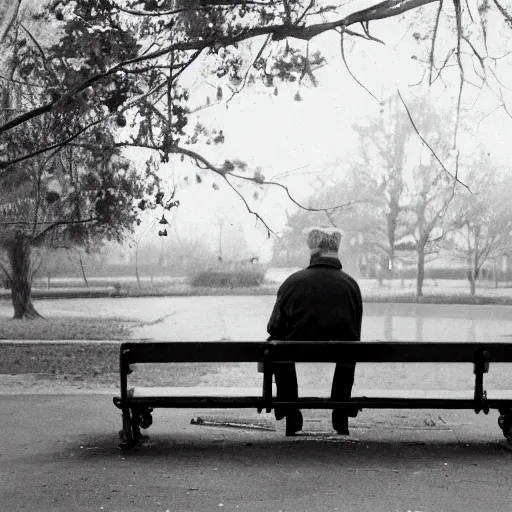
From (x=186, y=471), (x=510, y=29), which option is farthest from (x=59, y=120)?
(x=186, y=471)

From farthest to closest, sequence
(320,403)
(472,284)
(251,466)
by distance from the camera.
Result: (472,284), (320,403), (251,466)

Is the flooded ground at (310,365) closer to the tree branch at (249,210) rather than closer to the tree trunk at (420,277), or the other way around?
the tree trunk at (420,277)

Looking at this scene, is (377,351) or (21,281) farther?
(21,281)

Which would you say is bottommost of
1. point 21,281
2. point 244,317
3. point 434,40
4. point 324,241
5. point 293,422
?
point 293,422

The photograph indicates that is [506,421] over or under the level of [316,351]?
under

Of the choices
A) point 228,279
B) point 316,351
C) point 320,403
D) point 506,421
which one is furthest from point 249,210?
point 506,421

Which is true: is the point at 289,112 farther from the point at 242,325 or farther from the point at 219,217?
the point at 242,325

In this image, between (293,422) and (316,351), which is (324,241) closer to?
(316,351)

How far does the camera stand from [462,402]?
511 cm

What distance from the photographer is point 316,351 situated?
511 centimetres

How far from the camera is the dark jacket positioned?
538cm

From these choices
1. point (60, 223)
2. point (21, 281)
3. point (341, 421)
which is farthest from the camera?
point (60, 223)

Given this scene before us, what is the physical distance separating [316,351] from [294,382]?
49 centimetres

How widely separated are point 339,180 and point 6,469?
473 cm
